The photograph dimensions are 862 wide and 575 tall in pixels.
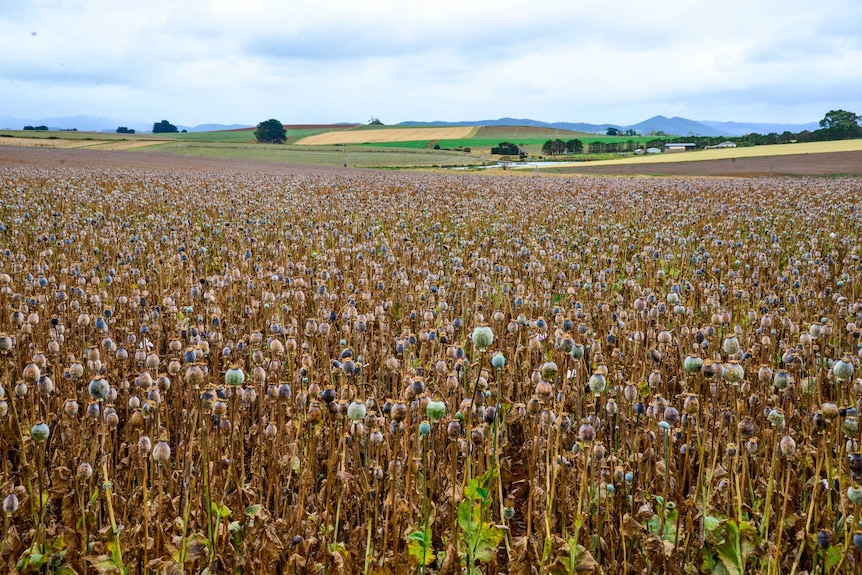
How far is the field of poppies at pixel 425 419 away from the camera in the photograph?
103 inches

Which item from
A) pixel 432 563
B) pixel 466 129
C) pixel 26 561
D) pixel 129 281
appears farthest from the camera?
pixel 466 129

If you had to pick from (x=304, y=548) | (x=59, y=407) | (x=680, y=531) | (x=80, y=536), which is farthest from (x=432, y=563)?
(x=59, y=407)

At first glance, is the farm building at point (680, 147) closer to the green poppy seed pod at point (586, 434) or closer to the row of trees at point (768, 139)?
the row of trees at point (768, 139)

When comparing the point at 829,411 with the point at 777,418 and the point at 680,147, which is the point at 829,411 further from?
the point at 680,147

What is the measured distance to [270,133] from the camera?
11494 cm

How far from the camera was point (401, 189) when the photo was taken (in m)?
21.5

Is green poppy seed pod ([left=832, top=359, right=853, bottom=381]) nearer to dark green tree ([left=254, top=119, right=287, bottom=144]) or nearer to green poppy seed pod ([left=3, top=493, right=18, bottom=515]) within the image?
green poppy seed pod ([left=3, top=493, right=18, bottom=515])

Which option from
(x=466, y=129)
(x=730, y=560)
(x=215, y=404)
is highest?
(x=466, y=129)

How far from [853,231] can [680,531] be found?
1070cm

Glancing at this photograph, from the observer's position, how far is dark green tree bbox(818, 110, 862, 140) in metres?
80.9

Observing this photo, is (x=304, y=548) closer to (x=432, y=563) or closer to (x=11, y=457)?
(x=432, y=563)

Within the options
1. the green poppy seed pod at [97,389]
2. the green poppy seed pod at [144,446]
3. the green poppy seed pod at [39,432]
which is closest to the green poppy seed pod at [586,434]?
the green poppy seed pod at [144,446]

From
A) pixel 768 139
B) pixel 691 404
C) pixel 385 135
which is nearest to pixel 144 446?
pixel 691 404

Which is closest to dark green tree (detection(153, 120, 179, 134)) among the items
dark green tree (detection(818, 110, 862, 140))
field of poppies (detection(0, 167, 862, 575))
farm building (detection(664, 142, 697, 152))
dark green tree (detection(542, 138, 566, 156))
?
dark green tree (detection(542, 138, 566, 156))
